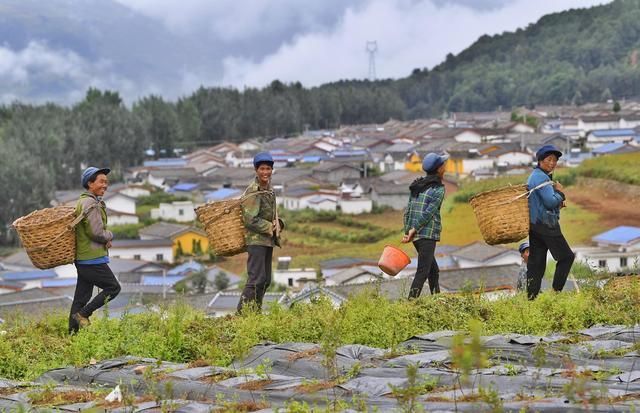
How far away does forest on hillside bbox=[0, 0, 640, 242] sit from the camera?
5356cm

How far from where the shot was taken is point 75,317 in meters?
5.84

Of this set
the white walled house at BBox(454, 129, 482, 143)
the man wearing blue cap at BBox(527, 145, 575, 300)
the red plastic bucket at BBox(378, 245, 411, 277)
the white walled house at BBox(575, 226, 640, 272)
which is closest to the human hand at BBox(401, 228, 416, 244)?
the red plastic bucket at BBox(378, 245, 411, 277)

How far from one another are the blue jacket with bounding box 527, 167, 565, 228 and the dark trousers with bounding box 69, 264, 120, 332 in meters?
2.67

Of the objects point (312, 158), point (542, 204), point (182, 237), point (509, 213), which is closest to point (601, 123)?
point (312, 158)

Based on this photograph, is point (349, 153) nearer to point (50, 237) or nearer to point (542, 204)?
point (542, 204)

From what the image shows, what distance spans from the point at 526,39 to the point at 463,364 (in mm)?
135311

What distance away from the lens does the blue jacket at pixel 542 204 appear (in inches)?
244

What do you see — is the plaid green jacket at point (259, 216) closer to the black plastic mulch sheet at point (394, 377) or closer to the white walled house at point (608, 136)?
the black plastic mulch sheet at point (394, 377)

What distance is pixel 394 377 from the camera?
171 inches

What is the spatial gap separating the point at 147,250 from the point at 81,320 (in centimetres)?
2928

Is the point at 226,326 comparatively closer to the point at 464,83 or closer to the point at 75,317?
the point at 75,317

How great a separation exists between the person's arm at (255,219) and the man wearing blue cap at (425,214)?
2.89 feet

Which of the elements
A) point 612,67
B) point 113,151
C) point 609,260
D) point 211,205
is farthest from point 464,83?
point 211,205

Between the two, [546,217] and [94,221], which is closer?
[94,221]
